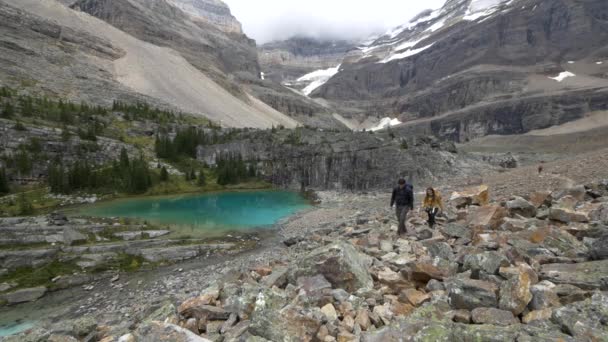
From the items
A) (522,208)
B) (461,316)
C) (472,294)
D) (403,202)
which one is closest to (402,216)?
(403,202)

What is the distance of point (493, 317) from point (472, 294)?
2.19ft

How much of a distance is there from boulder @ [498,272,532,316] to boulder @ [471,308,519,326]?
0.67 feet

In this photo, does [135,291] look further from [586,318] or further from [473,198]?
[586,318]

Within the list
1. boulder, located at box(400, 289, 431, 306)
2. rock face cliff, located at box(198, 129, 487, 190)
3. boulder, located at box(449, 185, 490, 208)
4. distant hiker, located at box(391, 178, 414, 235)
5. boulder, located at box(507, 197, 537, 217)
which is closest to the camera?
boulder, located at box(400, 289, 431, 306)

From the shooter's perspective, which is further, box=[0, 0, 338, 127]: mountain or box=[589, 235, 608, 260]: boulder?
box=[0, 0, 338, 127]: mountain

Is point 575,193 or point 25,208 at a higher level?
point 575,193

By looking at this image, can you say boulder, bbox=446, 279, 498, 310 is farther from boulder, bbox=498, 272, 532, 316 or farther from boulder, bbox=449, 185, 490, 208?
boulder, bbox=449, 185, 490, 208

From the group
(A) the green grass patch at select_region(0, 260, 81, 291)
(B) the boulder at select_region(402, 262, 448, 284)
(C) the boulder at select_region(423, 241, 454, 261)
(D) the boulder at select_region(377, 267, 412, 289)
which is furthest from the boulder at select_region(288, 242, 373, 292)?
(A) the green grass patch at select_region(0, 260, 81, 291)

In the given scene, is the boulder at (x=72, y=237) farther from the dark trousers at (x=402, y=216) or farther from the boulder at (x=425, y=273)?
the boulder at (x=425, y=273)

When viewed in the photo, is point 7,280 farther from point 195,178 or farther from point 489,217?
point 195,178

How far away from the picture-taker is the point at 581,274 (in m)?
7.04

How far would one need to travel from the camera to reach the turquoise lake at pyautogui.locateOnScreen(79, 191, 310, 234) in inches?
1358

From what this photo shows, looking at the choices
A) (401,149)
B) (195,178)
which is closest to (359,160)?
(401,149)

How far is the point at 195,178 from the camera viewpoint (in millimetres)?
66000
